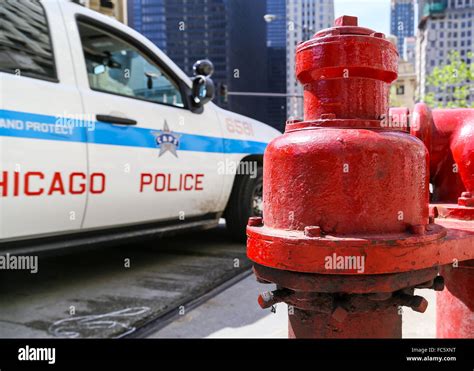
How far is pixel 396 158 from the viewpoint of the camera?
84 centimetres

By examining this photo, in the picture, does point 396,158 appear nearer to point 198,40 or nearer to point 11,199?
point 11,199

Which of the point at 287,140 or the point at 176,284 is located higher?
the point at 287,140

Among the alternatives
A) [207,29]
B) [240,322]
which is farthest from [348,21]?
[207,29]

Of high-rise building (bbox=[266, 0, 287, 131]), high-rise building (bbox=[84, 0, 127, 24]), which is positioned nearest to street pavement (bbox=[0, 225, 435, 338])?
high-rise building (bbox=[84, 0, 127, 24])

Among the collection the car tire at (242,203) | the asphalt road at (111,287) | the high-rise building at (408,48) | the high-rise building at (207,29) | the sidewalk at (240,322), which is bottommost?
the sidewalk at (240,322)

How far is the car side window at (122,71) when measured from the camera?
3186mm

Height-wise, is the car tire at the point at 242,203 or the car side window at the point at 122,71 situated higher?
the car side window at the point at 122,71

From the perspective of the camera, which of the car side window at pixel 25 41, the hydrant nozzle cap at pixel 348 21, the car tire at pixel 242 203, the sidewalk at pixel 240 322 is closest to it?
the hydrant nozzle cap at pixel 348 21

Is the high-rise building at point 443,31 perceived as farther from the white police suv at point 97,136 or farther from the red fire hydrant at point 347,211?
the red fire hydrant at point 347,211

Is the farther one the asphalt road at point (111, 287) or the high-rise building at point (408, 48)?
the high-rise building at point (408, 48)

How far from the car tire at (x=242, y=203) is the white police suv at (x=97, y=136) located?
0.35ft

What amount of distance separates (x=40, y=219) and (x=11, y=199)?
0.22m

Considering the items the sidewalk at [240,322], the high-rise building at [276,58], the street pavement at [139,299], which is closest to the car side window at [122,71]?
the street pavement at [139,299]
